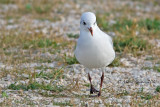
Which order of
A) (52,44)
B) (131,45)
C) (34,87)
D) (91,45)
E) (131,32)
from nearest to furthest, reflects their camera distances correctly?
(91,45), (34,87), (131,45), (52,44), (131,32)

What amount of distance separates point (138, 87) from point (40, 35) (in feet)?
12.9

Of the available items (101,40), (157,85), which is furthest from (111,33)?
(101,40)

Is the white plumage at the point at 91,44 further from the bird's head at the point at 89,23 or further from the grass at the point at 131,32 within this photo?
the grass at the point at 131,32

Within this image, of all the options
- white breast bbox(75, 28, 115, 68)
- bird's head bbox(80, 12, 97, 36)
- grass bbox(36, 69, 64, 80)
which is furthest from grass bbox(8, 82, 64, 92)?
bird's head bbox(80, 12, 97, 36)

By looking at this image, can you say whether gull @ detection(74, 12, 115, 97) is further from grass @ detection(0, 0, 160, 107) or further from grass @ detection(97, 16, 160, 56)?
grass @ detection(97, 16, 160, 56)

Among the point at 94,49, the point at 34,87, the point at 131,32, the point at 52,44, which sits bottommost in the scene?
the point at 34,87

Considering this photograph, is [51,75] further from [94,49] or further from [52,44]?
[52,44]

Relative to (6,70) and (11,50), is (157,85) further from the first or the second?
(11,50)

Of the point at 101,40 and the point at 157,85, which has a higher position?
the point at 101,40

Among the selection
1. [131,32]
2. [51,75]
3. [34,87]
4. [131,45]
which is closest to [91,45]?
[34,87]

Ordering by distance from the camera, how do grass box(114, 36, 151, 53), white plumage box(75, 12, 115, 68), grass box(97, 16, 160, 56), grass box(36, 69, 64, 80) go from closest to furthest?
white plumage box(75, 12, 115, 68), grass box(36, 69, 64, 80), grass box(114, 36, 151, 53), grass box(97, 16, 160, 56)

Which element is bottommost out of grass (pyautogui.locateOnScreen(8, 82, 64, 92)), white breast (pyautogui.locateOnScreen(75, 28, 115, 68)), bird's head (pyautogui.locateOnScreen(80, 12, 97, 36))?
Result: grass (pyautogui.locateOnScreen(8, 82, 64, 92))

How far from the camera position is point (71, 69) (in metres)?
8.25

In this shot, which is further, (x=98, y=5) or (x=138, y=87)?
(x=98, y=5)
